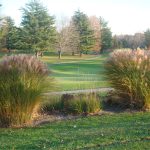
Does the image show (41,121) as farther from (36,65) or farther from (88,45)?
(88,45)

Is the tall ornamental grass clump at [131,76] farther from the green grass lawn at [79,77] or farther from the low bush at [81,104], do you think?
the low bush at [81,104]

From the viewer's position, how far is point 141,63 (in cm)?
1269

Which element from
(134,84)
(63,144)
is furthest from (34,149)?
(134,84)

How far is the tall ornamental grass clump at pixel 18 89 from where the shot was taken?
10148mm

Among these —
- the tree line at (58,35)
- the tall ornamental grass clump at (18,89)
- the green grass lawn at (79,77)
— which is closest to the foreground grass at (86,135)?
the tall ornamental grass clump at (18,89)

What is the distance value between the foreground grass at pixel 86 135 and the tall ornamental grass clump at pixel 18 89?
29.2 inches

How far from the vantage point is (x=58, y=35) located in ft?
240

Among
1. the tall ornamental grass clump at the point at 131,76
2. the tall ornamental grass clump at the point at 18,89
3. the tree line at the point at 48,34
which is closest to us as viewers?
the tall ornamental grass clump at the point at 18,89

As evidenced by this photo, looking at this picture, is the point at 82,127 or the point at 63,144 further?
the point at 82,127

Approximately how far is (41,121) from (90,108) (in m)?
1.76

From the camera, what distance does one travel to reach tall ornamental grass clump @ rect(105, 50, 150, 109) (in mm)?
12477

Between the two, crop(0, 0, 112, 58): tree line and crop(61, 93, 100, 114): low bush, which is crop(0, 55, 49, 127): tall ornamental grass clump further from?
crop(0, 0, 112, 58): tree line

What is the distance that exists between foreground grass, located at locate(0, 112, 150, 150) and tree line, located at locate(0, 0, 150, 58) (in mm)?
49538

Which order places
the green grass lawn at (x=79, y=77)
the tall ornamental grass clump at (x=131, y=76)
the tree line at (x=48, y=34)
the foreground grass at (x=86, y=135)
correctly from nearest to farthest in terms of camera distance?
the foreground grass at (x=86, y=135) → the tall ornamental grass clump at (x=131, y=76) → the green grass lawn at (x=79, y=77) → the tree line at (x=48, y=34)
